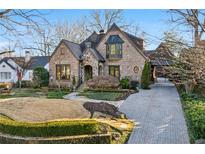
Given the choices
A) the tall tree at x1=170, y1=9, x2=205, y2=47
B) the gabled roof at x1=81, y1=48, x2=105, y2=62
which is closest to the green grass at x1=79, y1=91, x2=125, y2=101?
the gabled roof at x1=81, y1=48, x2=105, y2=62

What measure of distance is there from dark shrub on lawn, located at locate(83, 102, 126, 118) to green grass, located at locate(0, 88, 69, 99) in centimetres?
45

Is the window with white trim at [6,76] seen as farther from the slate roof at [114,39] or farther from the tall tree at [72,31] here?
the slate roof at [114,39]

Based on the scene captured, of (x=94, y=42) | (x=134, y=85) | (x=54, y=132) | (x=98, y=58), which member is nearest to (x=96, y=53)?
(x=98, y=58)

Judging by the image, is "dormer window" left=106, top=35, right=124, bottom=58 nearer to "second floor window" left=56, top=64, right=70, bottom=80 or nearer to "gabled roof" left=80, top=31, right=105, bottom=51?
"gabled roof" left=80, top=31, right=105, bottom=51

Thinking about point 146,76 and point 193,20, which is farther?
point 146,76

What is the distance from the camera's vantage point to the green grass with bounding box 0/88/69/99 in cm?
434

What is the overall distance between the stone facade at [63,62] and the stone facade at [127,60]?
420mm

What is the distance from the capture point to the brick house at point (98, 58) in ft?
15.0

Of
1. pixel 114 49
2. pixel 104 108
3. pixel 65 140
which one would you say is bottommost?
pixel 65 140

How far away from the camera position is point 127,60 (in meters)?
4.83

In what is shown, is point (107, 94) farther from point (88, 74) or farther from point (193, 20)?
point (193, 20)

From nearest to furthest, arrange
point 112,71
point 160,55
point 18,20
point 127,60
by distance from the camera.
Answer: point 160,55 < point 18,20 < point 112,71 < point 127,60

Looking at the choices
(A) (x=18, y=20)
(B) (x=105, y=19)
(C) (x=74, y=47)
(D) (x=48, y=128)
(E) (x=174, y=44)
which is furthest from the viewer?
(C) (x=74, y=47)

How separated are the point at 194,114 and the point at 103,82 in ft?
4.81
